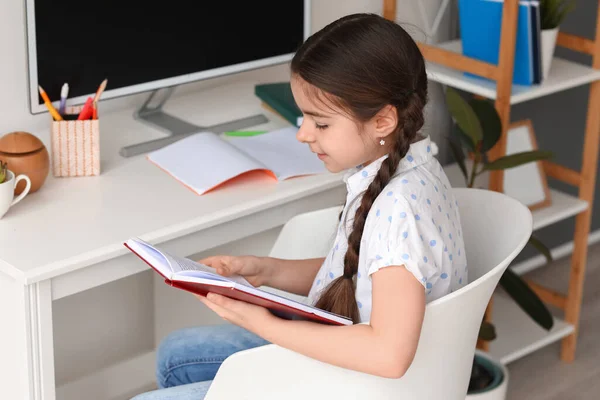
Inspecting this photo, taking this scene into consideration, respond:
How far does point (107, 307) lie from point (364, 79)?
3.91 ft

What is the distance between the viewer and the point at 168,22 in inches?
78.8

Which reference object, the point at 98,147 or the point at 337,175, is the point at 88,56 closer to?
the point at 98,147

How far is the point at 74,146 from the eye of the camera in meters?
1.83

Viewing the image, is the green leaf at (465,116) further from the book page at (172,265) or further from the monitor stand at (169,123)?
the book page at (172,265)

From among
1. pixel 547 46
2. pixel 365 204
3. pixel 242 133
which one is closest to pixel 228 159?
pixel 242 133

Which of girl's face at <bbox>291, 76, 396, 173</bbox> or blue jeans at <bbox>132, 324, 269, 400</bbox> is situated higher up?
girl's face at <bbox>291, 76, 396, 173</bbox>

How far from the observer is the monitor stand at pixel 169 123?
204cm

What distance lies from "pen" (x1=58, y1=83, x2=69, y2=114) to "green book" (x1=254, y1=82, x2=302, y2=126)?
51cm

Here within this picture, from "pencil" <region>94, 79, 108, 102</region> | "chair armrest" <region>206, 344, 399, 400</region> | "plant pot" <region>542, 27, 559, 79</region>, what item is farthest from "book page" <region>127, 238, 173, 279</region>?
"plant pot" <region>542, 27, 559, 79</region>

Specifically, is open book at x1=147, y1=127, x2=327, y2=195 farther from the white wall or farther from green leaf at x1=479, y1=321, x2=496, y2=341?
green leaf at x1=479, y1=321, x2=496, y2=341

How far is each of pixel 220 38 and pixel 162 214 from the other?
1.76 ft

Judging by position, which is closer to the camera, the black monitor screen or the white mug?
the white mug

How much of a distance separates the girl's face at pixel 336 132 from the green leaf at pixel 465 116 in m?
0.70

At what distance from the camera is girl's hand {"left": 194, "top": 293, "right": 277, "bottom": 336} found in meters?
1.42
